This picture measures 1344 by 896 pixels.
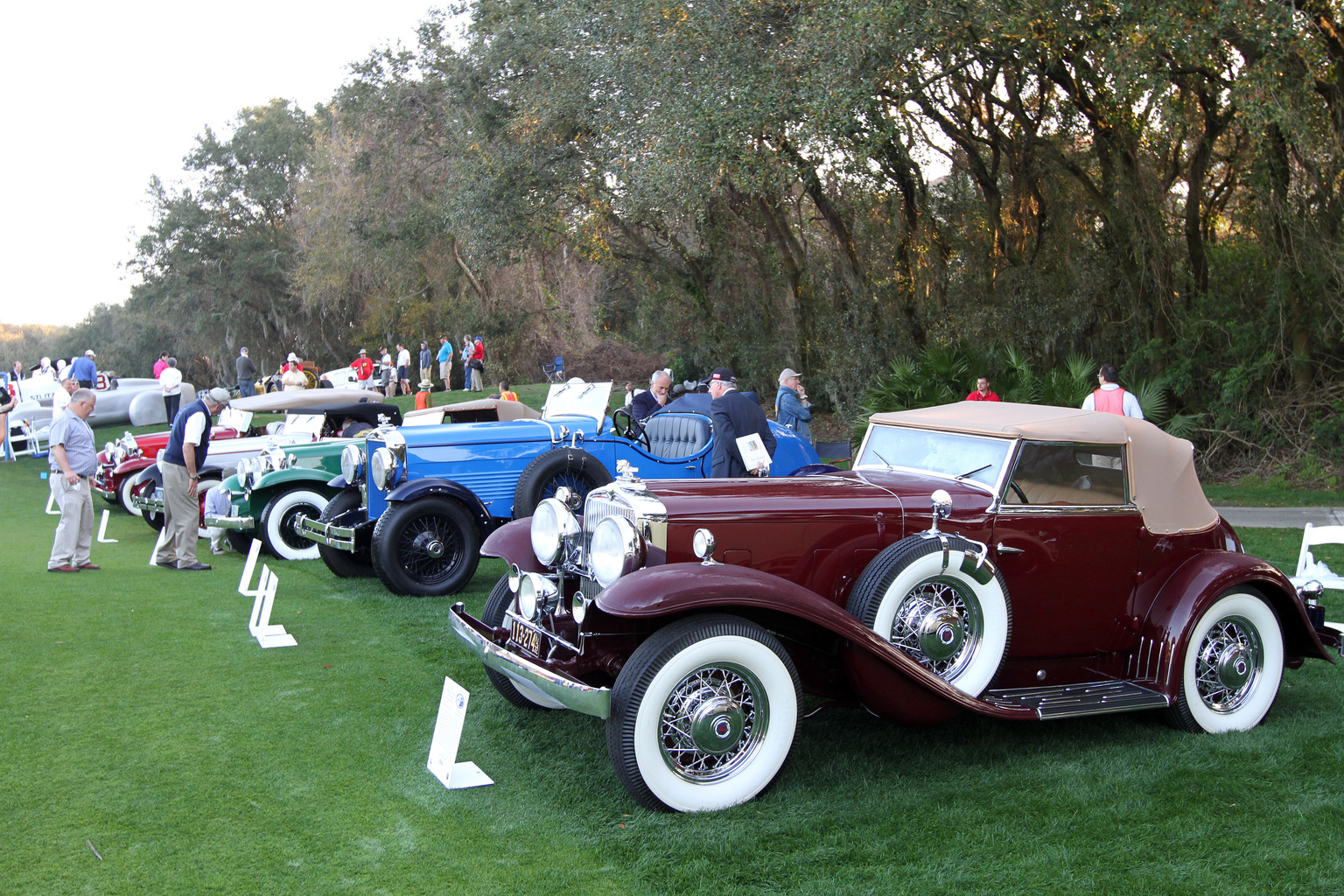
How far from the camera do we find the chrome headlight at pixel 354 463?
8516mm

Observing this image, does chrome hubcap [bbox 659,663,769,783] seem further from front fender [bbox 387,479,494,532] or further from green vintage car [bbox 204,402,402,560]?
green vintage car [bbox 204,402,402,560]

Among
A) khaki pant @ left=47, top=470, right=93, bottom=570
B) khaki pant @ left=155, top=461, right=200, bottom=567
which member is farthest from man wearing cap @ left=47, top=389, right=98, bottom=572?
khaki pant @ left=155, top=461, right=200, bottom=567

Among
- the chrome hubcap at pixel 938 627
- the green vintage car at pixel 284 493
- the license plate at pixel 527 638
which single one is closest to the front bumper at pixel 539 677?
the license plate at pixel 527 638

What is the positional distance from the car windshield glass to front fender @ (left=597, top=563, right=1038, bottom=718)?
116 cm

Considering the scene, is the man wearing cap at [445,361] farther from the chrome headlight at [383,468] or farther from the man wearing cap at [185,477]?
the chrome headlight at [383,468]

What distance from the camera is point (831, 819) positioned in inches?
144

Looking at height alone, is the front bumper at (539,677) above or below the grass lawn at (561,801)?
above

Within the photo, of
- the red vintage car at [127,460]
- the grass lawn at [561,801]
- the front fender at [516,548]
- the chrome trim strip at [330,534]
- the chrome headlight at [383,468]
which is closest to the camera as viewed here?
the grass lawn at [561,801]

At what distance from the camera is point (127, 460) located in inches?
525

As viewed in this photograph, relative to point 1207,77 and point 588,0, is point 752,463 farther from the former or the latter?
point 588,0

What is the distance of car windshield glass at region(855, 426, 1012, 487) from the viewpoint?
468cm

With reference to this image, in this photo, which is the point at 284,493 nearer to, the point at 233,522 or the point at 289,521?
the point at 289,521

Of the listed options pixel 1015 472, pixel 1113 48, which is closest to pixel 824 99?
pixel 1113 48

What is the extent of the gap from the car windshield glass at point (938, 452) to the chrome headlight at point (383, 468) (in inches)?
168
